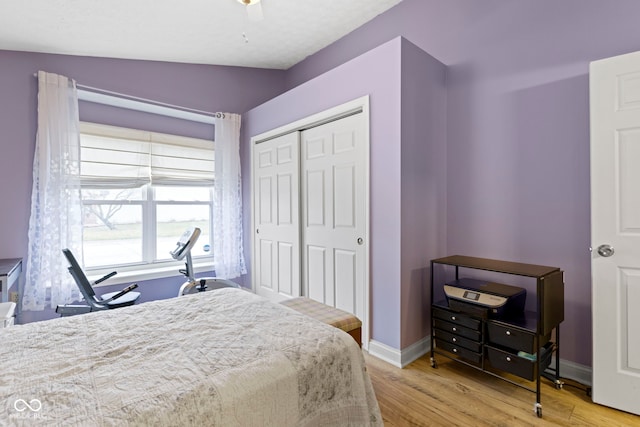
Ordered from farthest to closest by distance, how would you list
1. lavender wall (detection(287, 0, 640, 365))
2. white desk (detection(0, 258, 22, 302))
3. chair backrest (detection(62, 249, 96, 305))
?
chair backrest (detection(62, 249, 96, 305))
white desk (detection(0, 258, 22, 302))
lavender wall (detection(287, 0, 640, 365))

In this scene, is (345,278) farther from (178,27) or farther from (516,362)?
(178,27)

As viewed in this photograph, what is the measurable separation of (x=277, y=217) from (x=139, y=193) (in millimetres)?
1676

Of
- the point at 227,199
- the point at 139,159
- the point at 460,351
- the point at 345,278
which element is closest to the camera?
the point at 460,351

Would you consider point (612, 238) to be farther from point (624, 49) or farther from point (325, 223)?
point (325, 223)

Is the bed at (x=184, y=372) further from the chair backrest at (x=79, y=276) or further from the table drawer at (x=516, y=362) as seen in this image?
the chair backrest at (x=79, y=276)

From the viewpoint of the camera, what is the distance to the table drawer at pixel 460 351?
210 centimetres

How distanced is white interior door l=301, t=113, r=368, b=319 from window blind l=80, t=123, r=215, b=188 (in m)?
1.55

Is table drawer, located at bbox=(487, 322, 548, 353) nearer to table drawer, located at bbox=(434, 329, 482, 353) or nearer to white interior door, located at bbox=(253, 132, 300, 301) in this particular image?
table drawer, located at bbox=(434, 329, 482, 353)

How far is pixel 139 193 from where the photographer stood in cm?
375

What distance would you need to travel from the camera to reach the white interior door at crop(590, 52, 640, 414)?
177cm


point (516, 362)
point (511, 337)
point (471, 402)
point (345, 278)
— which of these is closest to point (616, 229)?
point (511, 337)

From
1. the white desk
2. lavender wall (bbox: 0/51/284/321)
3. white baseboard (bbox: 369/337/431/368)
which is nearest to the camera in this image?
the white desk

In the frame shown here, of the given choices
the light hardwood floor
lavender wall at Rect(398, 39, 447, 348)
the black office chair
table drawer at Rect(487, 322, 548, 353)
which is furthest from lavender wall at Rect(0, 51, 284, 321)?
table drawer at Rect(487, 322, 548, 353)

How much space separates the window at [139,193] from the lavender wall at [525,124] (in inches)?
103
